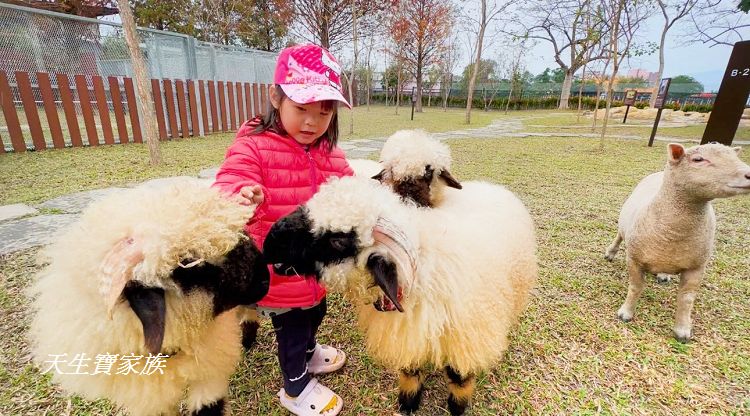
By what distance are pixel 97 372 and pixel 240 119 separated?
1241 centimetres

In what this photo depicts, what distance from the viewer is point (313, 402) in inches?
80.5

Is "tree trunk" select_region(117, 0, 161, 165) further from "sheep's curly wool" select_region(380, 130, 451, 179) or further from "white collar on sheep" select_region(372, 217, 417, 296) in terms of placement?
"white collar on sheep" select_region(372, 217, 417, 296)

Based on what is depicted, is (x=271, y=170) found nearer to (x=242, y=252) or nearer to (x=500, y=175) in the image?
(x=242, y=252)

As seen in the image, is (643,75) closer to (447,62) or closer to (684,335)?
(447,62)

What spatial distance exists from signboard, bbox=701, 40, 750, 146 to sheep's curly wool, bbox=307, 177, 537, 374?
34.0ft

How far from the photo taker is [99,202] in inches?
63.7

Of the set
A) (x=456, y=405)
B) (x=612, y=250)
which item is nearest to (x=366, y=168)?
(x=456, y=405)

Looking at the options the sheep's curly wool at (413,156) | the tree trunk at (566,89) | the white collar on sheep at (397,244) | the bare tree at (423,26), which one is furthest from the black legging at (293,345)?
the tree trunk at (566,89)

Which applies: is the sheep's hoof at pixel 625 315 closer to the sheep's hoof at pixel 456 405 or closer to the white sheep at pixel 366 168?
the sheep's hoof at pixel 456 405

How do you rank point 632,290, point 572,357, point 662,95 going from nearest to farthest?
point 572,357 < point 632,290 < point 662,95

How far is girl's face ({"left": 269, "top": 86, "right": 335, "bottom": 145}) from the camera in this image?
1.92m

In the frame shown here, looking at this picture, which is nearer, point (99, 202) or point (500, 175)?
point (99, 202)

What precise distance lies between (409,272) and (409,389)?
918mm

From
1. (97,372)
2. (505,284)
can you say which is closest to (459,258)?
(505,284)
